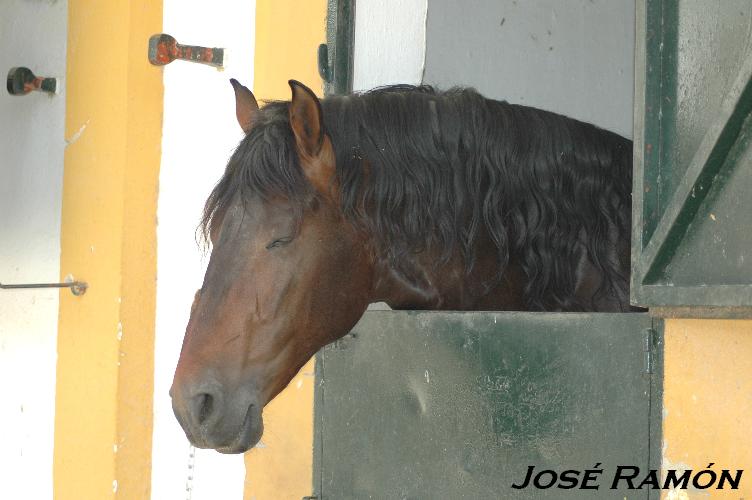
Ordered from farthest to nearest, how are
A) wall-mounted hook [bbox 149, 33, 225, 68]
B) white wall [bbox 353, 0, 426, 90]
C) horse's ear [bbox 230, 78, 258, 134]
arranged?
wall-mounted hook [bbox 149, 33, 225, 68] → white wall [bbox 353, 0, 426, 90] → horse's ear [bbox 230, 78, 258, 134]

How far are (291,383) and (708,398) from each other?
5.57 feet

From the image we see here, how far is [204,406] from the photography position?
6.24 ft

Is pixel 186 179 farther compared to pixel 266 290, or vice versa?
Answer: pixel 186 179

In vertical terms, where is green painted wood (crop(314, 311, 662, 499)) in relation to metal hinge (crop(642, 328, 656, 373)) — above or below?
below

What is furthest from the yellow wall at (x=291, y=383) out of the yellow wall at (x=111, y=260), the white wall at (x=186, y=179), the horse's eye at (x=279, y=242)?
the horse's eye at (x=279, y=242)

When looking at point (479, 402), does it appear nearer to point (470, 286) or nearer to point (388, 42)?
point (470, 286)

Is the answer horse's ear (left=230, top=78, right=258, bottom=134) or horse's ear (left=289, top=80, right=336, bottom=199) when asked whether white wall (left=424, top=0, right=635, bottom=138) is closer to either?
horse's ear (left=230, top=78, right=258, bottom=134)

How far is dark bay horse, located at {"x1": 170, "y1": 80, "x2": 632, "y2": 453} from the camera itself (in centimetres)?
197

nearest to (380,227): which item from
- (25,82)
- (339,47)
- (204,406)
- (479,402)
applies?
(479,402)

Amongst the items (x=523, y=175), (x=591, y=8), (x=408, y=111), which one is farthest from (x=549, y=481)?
(x=591, y=8)

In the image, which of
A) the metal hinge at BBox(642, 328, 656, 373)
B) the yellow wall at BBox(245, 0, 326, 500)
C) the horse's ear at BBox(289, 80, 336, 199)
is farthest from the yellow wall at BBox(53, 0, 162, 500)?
the metal hinge at BBox(642, 328, 656, 373)

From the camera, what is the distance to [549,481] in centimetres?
194

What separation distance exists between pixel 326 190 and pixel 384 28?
3.34 feet

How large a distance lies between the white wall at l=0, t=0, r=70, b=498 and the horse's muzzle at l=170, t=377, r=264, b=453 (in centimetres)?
208
